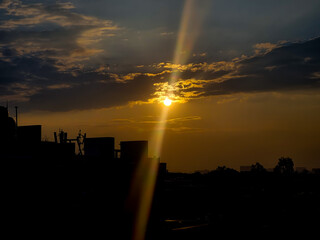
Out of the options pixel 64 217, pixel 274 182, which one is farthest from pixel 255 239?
pixel 274 182

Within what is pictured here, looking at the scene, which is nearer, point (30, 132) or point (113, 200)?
point (113, 200)

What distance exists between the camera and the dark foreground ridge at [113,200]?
65.2ft

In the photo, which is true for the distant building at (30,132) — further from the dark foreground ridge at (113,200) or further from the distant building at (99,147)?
the distant building at (99,147)

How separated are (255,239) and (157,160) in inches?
661

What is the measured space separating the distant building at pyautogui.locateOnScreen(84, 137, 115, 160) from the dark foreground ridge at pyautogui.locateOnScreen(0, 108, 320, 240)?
0.28 ft

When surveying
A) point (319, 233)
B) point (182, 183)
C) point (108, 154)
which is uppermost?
point (108, 154)

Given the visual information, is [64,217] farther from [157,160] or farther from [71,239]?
[157,160]

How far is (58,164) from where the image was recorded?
24.4 m

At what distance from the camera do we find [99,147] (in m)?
33.7

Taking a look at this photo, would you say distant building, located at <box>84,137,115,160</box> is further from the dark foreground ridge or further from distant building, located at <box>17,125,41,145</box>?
distant building, located at <box>17,125,41,145</box>

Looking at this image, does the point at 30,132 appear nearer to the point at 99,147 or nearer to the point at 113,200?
the point at 99,147

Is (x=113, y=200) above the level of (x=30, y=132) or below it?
below

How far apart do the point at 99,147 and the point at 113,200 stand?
21.1 ft

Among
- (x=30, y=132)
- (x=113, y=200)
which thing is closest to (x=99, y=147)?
(x=30, y=132)
